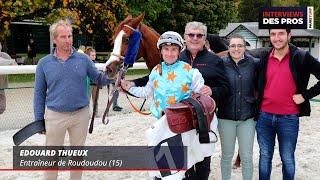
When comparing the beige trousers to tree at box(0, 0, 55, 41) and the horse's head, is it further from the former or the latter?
tree at box(0, 0, 55, 41)

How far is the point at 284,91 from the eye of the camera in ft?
12.2

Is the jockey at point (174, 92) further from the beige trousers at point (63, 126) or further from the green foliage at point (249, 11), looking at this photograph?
the green foliage at point (249, 11)

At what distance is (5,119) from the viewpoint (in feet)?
27.1

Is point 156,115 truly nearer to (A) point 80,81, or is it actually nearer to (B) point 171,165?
(B) point 171,165

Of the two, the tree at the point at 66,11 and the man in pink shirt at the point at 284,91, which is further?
the tree at the point at 66,11

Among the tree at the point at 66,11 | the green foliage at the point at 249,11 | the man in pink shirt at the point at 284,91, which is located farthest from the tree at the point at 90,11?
the green foliage at the point at 249,11

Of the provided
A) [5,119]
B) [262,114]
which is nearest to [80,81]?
[262,114]

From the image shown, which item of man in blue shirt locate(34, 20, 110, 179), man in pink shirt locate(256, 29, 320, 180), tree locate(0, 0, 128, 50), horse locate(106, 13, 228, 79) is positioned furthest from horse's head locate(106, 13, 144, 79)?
tree locate(0, 0, 128, 50)

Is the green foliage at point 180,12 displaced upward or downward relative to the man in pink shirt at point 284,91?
upward

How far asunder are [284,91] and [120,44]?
1901mm

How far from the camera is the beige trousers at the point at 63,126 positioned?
3826 millimetres

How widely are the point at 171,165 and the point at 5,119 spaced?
18.5 feet

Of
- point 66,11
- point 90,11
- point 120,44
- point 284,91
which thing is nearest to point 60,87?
point 120,44

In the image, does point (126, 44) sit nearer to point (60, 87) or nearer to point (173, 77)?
point (60, 87)
